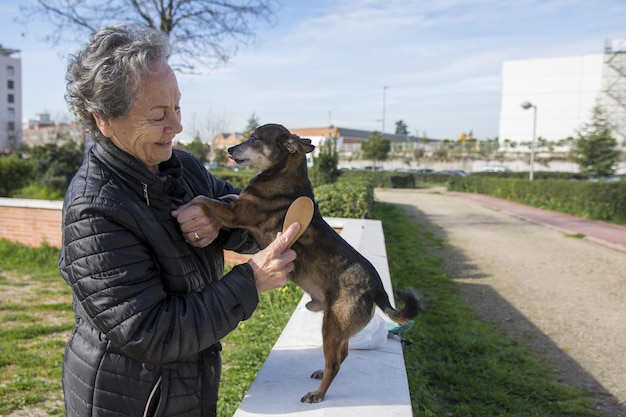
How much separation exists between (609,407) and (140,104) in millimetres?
4889

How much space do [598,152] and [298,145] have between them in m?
30.6

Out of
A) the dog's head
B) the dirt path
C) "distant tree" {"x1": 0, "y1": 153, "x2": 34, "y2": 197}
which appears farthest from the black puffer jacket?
"distant tree" {"x1": 0, "y1": 153, "x2": 34, "y2": 197}

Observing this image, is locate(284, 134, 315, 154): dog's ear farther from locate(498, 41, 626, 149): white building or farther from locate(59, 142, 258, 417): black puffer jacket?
locate(498, 41, 626, 149): white building

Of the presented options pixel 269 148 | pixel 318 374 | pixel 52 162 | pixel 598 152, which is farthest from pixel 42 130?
pixel 318 374

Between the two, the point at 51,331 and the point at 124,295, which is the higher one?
the point at 124,295

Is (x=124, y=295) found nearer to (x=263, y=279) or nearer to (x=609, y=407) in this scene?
(x=263, y=279)

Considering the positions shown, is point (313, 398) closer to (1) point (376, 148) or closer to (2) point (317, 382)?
(2) point (317, 382)

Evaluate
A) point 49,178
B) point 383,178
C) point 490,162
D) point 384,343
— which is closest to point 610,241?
point 384,343

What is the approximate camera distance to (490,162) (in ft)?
175

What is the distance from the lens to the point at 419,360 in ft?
16.6

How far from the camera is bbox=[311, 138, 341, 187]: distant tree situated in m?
17.2

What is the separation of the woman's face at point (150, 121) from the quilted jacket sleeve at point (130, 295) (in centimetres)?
30

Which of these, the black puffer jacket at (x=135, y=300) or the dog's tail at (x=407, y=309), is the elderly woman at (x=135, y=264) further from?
the dog's tail at (x=407, y=309)

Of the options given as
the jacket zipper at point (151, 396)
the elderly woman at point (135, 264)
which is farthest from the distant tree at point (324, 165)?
the jacket zipper at point (151, 396)
